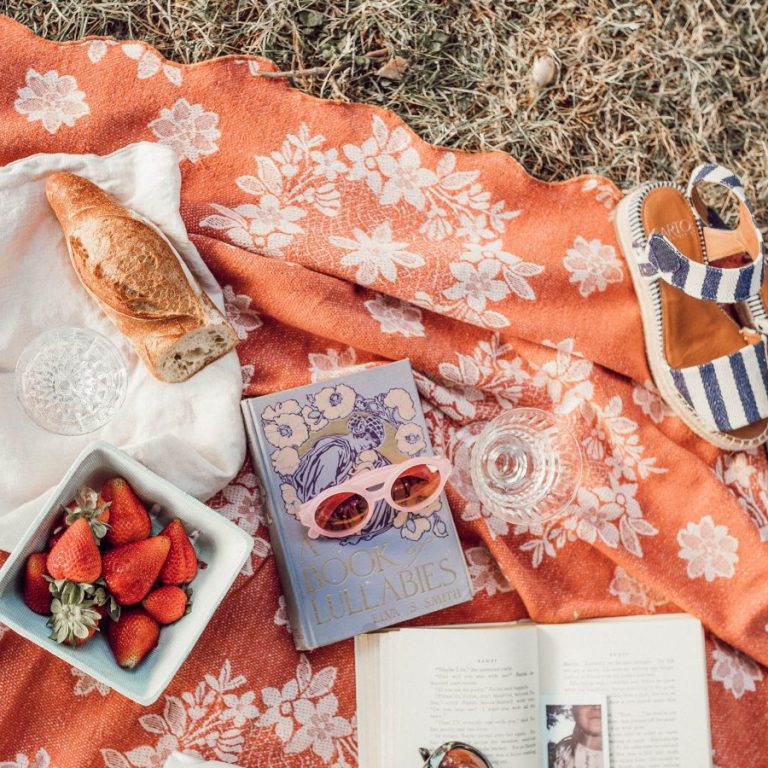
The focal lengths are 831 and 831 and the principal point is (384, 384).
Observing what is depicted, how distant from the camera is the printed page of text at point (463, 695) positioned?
1.13 meters

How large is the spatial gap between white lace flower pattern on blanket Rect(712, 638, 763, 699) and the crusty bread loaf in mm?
847

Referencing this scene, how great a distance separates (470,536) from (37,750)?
64 centimetres

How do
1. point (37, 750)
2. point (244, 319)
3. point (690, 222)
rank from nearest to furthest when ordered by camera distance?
point (37, 750) → point (244, 319) → point (690, 222)

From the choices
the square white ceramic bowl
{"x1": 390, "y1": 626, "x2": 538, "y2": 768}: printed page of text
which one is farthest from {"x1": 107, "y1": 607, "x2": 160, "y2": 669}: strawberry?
{"x1": 390, "y1": 626, "x2": 538, "y2": 768}: printed page of text

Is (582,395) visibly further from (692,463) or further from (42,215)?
(42,215)

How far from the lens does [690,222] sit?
131cm

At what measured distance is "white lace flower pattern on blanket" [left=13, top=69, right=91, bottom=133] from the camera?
1.14 metres

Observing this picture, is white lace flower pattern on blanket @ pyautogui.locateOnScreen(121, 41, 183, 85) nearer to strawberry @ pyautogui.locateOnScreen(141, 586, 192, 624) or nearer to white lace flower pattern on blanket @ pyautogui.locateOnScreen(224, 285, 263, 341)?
white lace flower pattern on blanket @ pyautogui.locateOnScreen(224, 285, 263, 341)

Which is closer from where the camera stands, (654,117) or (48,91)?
(48,91)

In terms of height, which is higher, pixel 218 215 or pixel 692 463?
pixel 218 215

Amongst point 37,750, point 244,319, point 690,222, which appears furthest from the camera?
point 690,222

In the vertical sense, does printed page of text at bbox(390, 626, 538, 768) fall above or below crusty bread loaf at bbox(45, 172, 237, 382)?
below

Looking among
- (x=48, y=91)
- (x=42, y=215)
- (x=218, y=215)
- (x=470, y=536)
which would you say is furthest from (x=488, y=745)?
(x=48, y=91)

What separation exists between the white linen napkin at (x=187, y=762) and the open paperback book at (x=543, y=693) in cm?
20
